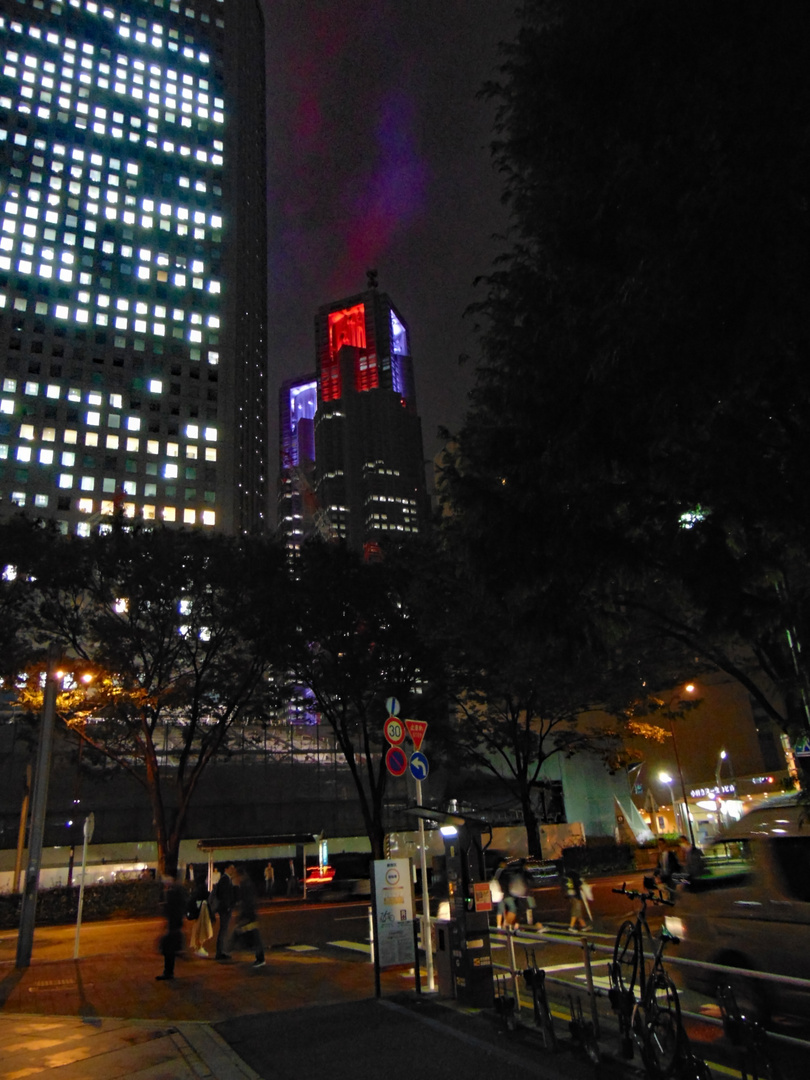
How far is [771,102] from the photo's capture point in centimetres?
658

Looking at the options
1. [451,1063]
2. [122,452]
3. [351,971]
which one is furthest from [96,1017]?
[122,452]

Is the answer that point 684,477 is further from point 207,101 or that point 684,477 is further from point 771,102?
point 207,101

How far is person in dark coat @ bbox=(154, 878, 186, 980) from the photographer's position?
39.2ft

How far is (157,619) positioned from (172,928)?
16.8 meters

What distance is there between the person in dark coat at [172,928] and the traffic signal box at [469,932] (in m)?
5.51

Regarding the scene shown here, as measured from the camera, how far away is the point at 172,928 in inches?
484

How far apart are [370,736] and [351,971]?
19.9 metres

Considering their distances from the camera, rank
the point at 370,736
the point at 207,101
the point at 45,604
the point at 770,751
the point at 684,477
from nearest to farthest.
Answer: the point at 684,477 < the point at 45,604 < the point at 370,736 < the point at 770,751 < the point at 207,101

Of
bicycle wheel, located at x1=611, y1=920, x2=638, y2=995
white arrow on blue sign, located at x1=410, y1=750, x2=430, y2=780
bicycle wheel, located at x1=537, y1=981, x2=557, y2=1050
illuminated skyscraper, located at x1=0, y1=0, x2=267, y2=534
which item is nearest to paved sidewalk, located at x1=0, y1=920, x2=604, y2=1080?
bicycle wheel, located at x1=537, y1=981, x2=557, y2=1050

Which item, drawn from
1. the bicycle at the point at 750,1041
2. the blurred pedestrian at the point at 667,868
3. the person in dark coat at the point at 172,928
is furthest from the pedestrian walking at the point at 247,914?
Answer: the bicycle at the point at 750,1041

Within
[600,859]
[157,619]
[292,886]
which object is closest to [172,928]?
[157,619]

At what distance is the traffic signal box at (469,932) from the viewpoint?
855cm

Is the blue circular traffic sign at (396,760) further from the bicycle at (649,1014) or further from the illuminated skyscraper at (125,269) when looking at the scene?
the illuminated skyscraper at (125,269)

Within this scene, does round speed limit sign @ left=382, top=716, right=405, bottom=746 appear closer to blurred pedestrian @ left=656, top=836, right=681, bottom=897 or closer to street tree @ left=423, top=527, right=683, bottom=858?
street tree @ left=423, top=527, right=683, bottom=858
